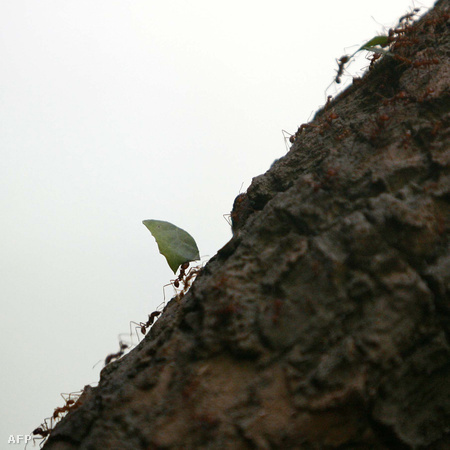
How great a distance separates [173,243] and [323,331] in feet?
2.74

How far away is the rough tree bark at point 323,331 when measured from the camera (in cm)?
104

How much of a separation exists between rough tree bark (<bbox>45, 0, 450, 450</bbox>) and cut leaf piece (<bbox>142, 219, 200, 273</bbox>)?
48cm

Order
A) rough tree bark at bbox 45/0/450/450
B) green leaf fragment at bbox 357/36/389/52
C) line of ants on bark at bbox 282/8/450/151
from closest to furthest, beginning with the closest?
rough tree bark at bbox 45/0/450/450, line of ants on bark at bbox 282/8/450/151, green leaf fragment at bbox 357/36/389/52

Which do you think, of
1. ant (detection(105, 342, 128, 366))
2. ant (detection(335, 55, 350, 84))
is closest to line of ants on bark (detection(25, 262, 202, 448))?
ant (detection(105, 342, 128, 366))

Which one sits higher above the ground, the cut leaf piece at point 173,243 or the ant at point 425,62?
the cut leaf piece at point 173,243

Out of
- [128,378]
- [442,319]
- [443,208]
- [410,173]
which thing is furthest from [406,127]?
[128,378]

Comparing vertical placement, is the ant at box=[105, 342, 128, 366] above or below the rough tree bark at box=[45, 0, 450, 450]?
above

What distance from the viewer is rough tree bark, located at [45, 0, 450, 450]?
1.04 m

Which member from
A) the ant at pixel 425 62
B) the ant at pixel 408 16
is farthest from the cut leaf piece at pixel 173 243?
the ant at pixel 408 16

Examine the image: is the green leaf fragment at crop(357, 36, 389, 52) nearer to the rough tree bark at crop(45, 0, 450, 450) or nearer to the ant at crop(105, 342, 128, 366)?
the rough tree bark at crop(45, 0, 450, 450)

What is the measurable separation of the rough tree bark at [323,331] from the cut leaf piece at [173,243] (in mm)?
478

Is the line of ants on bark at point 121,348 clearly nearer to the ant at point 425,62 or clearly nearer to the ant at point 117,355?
the ant at point 117,355

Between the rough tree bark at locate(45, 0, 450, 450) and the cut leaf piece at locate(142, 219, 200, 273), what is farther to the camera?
the cut leaf piece at locate(142, 219, 200, 273)

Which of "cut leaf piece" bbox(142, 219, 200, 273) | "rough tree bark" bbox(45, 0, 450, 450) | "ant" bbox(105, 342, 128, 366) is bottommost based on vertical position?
"rough tree bark" bbox(45, 0, 450, 450)
